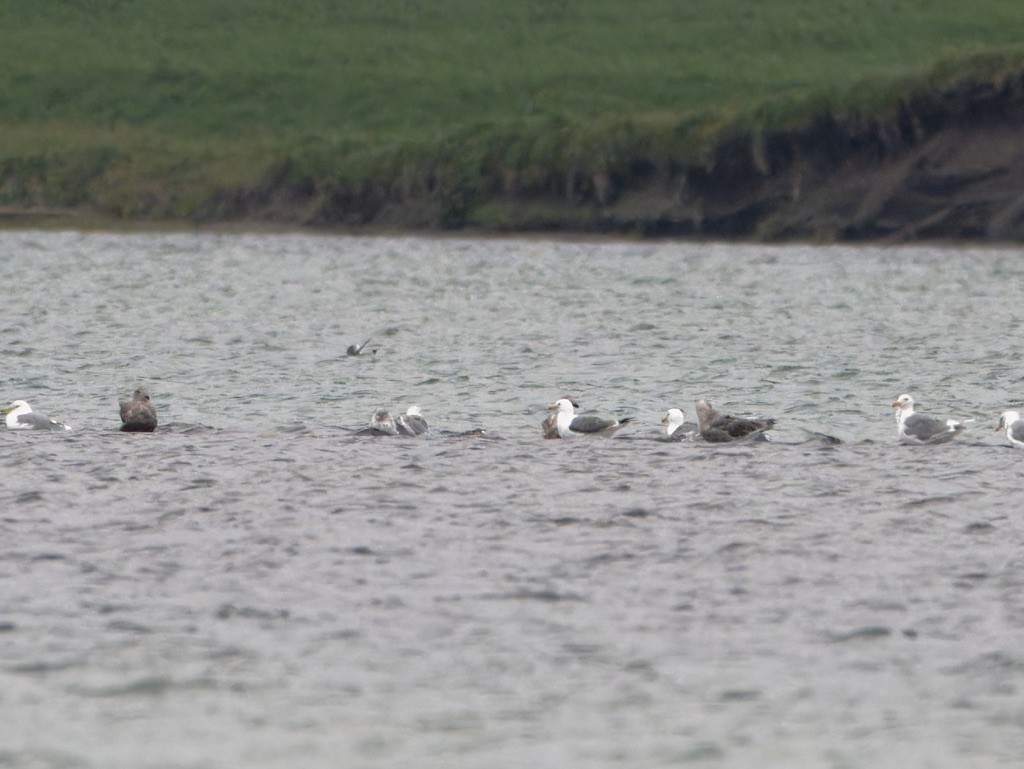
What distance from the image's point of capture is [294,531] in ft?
57.7

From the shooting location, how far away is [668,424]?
25.3m

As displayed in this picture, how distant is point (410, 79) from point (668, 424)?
8567 cm

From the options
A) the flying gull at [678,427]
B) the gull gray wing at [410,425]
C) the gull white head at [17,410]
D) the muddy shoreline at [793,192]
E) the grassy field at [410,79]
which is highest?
the grassy field at [410,79]

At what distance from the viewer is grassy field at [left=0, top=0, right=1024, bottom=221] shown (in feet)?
293

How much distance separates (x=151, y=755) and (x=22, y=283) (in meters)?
47.3

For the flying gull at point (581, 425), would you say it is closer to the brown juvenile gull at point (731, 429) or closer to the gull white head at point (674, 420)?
the gull white head at point (674, 420)

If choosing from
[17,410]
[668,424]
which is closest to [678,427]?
[668,424]

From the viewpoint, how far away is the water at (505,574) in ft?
39.3

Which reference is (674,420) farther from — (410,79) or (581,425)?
(410,79)

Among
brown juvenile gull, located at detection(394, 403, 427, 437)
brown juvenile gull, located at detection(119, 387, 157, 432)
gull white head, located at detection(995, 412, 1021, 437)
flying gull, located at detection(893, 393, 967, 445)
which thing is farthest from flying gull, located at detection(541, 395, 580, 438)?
gull white head, located at detection(995, 412, 1021, 437)

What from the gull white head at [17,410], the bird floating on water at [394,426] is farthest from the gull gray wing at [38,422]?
the bird floating on water at [394,426]

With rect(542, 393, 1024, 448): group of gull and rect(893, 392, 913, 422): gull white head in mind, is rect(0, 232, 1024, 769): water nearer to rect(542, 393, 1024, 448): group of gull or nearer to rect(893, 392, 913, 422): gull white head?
rect(542, 393, 1024, 448): group of gull

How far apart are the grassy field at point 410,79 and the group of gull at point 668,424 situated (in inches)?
2338

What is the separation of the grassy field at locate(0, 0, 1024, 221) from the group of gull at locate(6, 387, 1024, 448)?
5940 cm
